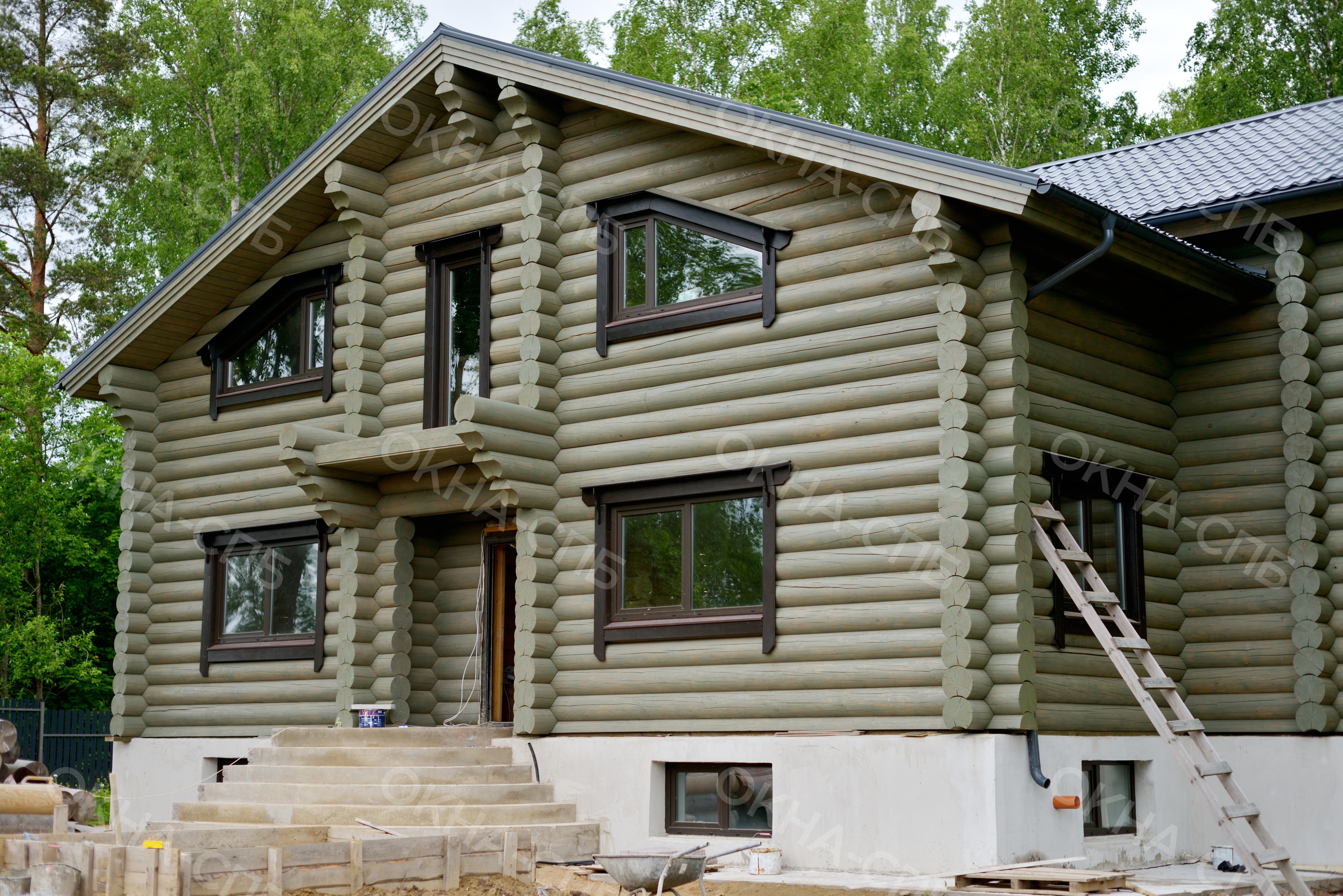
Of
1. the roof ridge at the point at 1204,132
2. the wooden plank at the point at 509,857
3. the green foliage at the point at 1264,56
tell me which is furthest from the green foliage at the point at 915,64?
the wooden plank at the point at 509,857

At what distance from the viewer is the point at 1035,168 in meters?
16.5

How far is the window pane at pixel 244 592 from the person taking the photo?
16391 mm

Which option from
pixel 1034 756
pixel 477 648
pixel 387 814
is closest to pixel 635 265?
pixel 477 648

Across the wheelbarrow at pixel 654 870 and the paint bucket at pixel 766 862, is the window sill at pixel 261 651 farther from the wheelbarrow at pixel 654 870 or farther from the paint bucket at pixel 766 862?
the wheelbarrow at pixel 654 870

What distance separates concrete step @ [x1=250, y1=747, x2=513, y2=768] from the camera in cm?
1305

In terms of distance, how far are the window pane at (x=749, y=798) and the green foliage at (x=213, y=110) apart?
22194 millimetres

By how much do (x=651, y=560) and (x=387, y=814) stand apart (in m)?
3.19

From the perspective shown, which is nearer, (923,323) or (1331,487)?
(923,323)

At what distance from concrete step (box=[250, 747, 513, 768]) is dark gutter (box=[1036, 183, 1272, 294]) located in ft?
23.1

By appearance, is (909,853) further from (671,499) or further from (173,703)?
(173,703)

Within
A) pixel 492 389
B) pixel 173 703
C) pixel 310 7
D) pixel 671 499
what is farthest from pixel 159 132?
pixel 671 499

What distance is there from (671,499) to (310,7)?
80.6 feet

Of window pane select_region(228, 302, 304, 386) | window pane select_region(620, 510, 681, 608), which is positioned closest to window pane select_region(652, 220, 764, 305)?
window pane select_region(620, 510, 681, 608)

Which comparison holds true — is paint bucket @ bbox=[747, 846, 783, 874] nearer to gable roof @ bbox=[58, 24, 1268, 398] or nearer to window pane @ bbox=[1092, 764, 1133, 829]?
window pane @ bbox=[1092, 764, 1133, 829]
